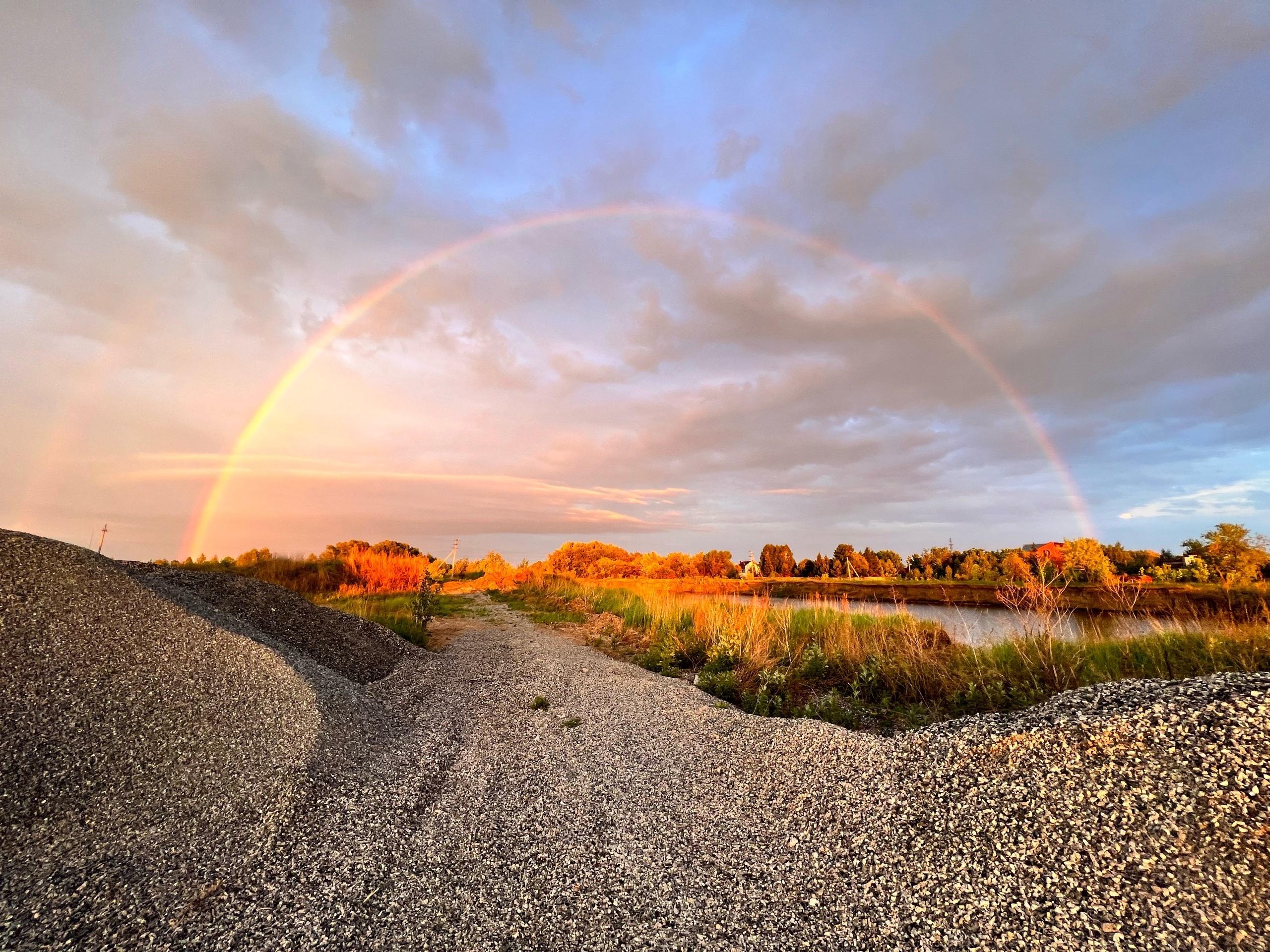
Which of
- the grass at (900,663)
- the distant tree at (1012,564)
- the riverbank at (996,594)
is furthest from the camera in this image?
the distant tree at (1012,564)

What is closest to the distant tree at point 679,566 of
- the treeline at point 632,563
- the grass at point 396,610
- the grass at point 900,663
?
the treeline at point 632,563

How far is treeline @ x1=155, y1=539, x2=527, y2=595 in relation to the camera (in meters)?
15.9

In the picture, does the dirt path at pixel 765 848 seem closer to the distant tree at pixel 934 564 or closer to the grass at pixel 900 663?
the grass at pixel 900 663

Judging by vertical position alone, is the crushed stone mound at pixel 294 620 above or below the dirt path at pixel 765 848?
above

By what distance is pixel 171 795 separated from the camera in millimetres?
4055

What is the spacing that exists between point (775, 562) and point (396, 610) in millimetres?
44789

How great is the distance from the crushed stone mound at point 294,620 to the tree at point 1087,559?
2696 cm

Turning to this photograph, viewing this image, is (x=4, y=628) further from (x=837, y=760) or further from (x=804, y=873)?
(x=837, y=760)

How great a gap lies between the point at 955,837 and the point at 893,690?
12.8 ft

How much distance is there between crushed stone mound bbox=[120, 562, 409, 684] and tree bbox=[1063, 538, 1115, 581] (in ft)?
88.4

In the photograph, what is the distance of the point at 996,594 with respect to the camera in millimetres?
→ 7348

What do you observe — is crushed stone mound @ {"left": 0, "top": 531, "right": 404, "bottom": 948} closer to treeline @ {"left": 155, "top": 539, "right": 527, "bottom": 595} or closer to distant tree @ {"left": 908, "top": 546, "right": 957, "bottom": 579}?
treeline @ {"left": 155, "top": 539, "right": 527, "bottom": 595}

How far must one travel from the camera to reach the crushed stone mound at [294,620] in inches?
327

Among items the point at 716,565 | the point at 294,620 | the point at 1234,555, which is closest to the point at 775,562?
the point at 716,565
